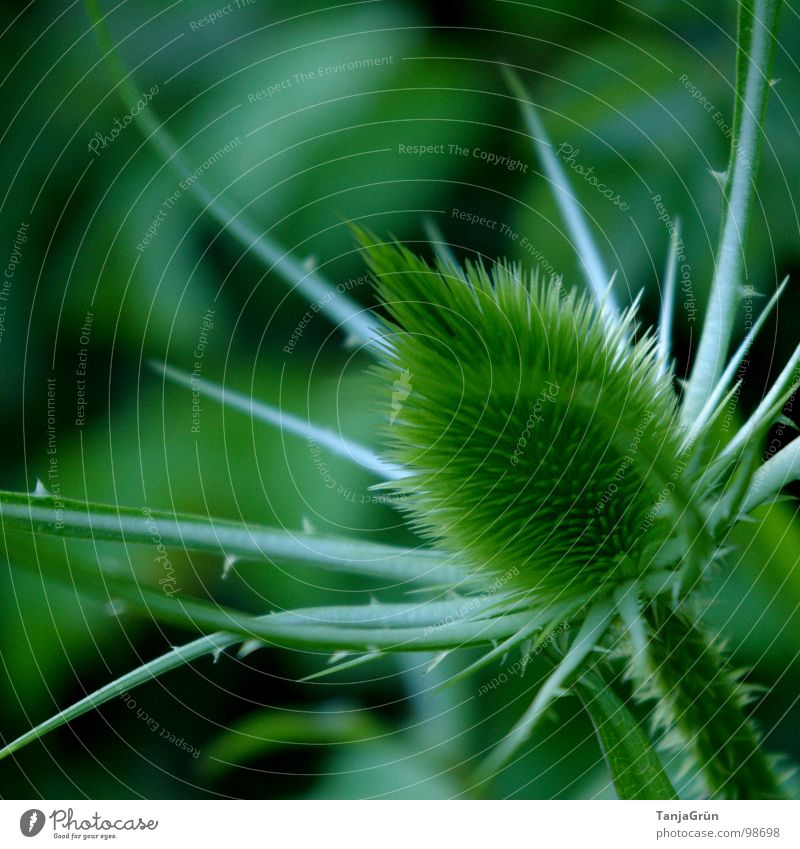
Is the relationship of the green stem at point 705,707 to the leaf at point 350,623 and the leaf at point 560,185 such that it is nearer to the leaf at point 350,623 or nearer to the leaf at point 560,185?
the leaf at point 350,623

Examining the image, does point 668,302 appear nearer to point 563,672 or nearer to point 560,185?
point 560,185

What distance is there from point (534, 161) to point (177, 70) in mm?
331

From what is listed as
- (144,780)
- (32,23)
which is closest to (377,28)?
(32,23)

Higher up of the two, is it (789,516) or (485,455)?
(485,455)

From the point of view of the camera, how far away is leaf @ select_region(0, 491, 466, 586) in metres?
0.57

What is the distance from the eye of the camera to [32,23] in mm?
789

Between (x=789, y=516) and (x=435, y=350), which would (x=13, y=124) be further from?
(x=789, y=516)
